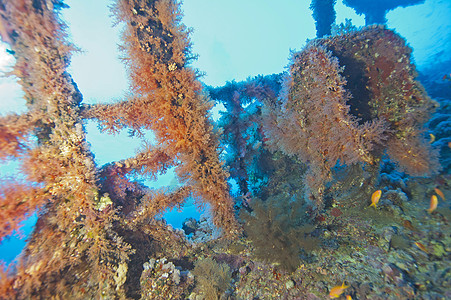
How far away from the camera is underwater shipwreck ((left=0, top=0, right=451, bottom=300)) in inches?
131

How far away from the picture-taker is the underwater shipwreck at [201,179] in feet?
10.9

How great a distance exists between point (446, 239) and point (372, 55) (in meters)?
3.72

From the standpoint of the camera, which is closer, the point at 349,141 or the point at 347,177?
the point at 349,141

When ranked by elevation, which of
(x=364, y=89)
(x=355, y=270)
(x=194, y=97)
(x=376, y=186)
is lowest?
(x=355, y=270)

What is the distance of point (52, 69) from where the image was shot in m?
3.62

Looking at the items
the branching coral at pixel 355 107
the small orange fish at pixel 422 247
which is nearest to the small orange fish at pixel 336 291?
the small orange fish at pixel 422 247

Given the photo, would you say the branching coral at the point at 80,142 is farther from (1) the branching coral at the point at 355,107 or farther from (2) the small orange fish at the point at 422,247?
(2) the small orange fish at the point at 422,247

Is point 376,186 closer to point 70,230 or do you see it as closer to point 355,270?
point 355,270

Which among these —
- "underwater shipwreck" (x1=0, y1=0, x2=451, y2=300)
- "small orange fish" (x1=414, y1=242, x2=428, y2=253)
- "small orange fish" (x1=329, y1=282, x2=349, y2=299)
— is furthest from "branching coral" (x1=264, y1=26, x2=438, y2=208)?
"small orange fish" (x1=329, y1=282, x2=349, y2=299)

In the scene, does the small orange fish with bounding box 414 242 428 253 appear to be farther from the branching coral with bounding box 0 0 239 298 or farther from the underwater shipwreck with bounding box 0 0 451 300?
the branching coral with bounding box 0 0 239 298

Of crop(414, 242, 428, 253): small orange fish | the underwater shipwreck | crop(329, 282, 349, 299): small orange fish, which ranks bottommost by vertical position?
crop(329, 282, 349, 299): small orange fish

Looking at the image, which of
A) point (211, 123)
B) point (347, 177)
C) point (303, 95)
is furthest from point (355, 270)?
point (211, 123)

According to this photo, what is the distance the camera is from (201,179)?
13.7ft

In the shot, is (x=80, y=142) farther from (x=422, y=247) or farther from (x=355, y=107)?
(x=422, y=247)
